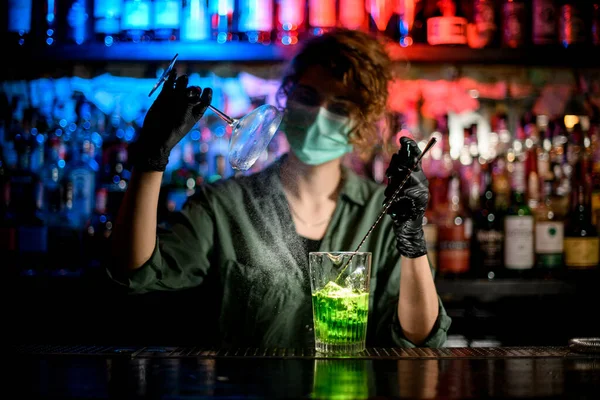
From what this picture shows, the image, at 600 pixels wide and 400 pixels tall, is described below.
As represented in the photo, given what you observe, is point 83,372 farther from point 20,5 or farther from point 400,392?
point 20,5

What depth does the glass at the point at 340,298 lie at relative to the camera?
1.16m

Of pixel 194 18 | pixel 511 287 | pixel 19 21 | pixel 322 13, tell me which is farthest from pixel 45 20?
pixel 511 287

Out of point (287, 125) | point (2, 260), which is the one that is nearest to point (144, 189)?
point (287, 125)

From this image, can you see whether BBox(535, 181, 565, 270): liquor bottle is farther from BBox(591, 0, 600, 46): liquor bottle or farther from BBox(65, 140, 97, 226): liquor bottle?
BBox(65, 140, 97, 226): liquor bottle

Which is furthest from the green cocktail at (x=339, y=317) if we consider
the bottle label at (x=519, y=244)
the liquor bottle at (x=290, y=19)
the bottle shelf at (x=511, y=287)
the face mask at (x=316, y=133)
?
the liquor bottle at (x=290, y=19)

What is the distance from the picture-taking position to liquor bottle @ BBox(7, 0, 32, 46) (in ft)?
8.40

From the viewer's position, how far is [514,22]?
2.55m

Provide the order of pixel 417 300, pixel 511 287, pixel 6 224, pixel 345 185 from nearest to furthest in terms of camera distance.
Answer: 1. pixel 417 300
2. pixel 345 185
3. pixel 511 287
4. pixel 6 224

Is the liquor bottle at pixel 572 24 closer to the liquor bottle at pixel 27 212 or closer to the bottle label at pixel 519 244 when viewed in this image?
the bottle label at pixel 519 244

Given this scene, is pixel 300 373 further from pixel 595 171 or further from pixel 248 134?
pixel 595 171

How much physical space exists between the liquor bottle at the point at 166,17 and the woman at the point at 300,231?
90cm

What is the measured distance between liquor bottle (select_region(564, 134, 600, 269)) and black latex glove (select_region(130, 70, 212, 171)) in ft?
5.33

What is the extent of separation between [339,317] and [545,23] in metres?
1.87

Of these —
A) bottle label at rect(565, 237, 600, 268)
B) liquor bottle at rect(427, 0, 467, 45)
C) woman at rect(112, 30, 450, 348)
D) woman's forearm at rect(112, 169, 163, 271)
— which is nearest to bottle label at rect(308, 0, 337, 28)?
liquor bottle at rect(427, 0, 467, 45)
